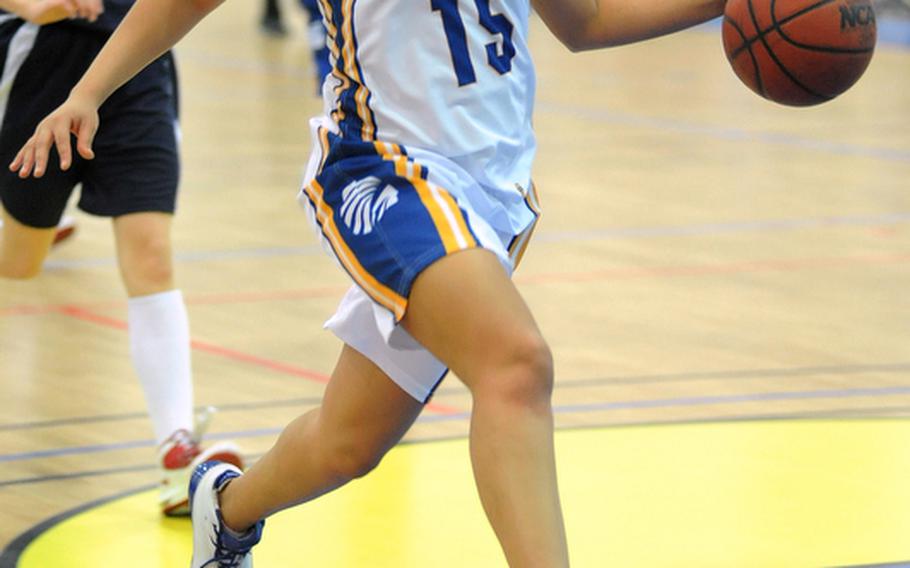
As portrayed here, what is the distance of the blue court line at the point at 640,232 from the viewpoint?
6664mm

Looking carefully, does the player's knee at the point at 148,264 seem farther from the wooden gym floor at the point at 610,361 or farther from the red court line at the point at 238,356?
the red court line at the point at 238,356

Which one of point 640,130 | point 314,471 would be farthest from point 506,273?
point 640,130

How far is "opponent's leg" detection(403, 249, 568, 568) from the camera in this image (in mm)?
2391

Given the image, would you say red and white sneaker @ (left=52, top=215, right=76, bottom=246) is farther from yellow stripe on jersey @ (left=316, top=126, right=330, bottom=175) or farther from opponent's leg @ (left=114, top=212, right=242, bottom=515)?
yellow stripe on jersey @ (left=316, top=126, right=330, bottom=175)

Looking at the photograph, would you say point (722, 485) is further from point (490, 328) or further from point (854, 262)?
point (854, 262)

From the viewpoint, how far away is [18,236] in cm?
407

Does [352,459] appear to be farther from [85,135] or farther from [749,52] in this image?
[749,52]

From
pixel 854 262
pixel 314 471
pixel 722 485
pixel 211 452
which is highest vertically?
pixel 314 471

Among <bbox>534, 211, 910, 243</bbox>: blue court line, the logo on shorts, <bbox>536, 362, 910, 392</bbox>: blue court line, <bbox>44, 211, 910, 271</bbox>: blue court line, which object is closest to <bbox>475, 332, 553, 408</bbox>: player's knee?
the logo on shorts

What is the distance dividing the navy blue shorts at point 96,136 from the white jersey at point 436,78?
1.17 m

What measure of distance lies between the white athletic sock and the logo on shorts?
4.18 ft

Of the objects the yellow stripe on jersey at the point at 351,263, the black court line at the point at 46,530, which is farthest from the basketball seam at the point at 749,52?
the black court line at the point at 46,530

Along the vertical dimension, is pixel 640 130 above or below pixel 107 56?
below

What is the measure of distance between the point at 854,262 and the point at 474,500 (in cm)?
336
